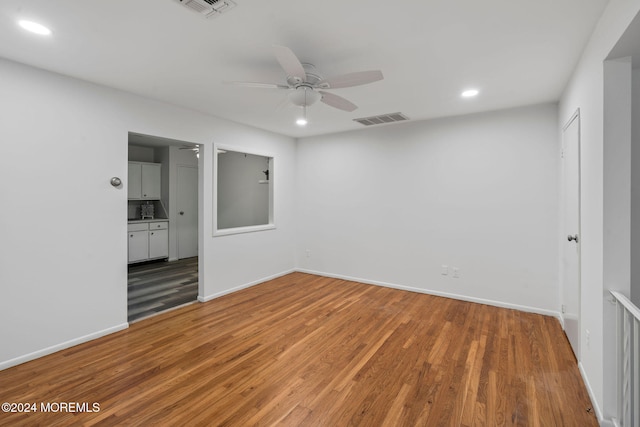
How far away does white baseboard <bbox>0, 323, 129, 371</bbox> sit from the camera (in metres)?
2.54

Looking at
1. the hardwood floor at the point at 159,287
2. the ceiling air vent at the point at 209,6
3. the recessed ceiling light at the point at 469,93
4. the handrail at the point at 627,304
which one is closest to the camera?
the handrail at the point at 627,304

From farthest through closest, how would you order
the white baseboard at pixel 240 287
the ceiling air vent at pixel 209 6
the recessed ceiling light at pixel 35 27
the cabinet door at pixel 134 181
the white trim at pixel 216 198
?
the cabinet door at pixel 134 181
the white trim at pixel 216 198
the white baseboard at pixel 240 287
the recessed ceiling light at pixel 35 27
the ceiling air vent at pixel 209 6

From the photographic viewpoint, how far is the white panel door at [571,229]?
8.27 feet

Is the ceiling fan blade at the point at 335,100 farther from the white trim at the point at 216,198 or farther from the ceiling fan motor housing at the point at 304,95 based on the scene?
the white trim at the point at 216,198

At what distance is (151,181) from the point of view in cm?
659

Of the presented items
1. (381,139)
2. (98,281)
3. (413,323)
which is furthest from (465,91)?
(98,281)

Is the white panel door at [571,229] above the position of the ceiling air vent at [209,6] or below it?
below

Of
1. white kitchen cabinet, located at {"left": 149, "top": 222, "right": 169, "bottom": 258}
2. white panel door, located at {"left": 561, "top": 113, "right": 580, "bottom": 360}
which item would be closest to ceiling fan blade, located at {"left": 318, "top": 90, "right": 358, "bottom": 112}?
white panel door, located at {"left": 561, "top": 113, "right": 580, "bottom": 360}

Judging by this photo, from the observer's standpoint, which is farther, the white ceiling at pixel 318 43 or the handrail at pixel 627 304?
the white ceiling at pixel 318 43

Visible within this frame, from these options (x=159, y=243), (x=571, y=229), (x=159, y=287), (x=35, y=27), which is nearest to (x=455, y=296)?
(x=571, y=229)

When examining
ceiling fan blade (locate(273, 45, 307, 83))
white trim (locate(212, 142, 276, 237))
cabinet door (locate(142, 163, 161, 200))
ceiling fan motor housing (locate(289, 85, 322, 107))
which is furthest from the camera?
cabinet door (locate(142, 163, 161, 200))

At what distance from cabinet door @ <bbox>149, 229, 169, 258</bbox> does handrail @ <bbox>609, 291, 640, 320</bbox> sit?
22.6 ft

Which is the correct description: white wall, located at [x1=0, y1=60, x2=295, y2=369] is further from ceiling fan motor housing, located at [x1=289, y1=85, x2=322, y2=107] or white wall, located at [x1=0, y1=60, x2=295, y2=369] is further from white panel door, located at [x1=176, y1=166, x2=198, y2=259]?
white panel door, located at [x1=176, y1=166, x2=198, y2=259]

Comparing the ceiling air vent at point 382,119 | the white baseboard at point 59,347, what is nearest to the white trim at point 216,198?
the white baseboard at point 59,347
